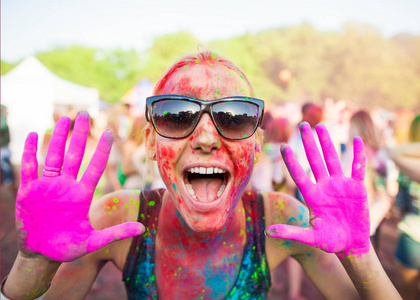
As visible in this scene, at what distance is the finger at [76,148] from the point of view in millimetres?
1113

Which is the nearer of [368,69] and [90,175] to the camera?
[90,175]

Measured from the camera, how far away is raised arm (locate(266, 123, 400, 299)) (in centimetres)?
114

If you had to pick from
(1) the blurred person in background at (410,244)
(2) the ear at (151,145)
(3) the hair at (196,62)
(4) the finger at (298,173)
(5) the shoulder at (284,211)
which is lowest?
(1) the blurred person in background at (410,244)

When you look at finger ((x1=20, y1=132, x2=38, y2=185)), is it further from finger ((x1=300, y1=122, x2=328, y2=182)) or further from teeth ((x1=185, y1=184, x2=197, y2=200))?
finger ((x1=300, y1=122, x2=328, y2=182))

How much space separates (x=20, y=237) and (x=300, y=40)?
148 feet

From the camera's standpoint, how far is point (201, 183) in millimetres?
1312

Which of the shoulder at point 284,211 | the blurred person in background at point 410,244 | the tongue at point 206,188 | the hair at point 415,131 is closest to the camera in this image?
the tongue at point 206,188

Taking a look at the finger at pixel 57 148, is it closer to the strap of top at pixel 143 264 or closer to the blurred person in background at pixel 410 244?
the strap of top at pixel 143 264

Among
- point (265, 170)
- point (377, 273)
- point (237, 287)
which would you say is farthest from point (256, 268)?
point (265, 170)

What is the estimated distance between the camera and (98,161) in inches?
44.2

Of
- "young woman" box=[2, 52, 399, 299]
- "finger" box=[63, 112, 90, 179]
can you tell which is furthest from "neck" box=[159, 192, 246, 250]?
"finger" box=[63, 112, 90, 179]

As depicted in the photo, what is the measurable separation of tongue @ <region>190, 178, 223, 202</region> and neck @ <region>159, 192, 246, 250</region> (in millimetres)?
166

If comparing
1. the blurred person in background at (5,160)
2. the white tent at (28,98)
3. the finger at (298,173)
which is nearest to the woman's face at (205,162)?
the finger at (298,173)

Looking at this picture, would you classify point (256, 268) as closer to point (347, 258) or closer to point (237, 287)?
point (237, 287)
